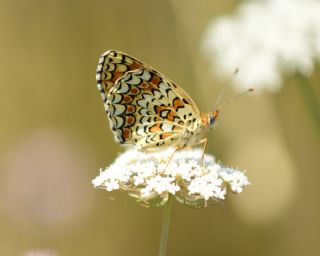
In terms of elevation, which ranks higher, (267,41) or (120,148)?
(267,41)

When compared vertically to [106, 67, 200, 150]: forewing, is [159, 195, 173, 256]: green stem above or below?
below

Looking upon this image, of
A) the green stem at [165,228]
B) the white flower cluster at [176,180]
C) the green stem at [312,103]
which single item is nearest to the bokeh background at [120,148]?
the green stem at [312,103]

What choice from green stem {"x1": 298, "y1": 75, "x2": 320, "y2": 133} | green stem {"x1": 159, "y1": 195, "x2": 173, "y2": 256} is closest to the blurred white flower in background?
green stem {"x1": 298, "y1": 75, "x2": 320, "y2": 133}

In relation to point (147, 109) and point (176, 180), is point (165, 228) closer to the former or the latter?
point (176, 180)

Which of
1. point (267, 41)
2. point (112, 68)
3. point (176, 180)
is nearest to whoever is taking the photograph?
point (176, 180)

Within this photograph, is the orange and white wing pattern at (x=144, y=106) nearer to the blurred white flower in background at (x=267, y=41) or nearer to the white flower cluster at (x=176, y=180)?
the white flower cluster at (x=176, y=180)

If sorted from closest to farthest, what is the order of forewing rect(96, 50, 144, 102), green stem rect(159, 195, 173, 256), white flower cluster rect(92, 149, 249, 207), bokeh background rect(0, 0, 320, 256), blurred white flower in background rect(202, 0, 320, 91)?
green stem rect(159, 195, 173, 256) < white flower cluster rect(92, 149, 249, 207) < forewing rect(96, 50, 144, 102) < blurred white flower in background rect(202, 0, 320, 91) < bokeh background rect(0, 0, 320, 256)

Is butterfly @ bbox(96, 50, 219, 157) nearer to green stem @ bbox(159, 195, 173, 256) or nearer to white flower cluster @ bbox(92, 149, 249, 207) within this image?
white flower cluster @ bbox(92, 149, 249, 207)

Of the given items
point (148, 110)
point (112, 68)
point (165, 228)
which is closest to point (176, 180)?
point (165, 228)
